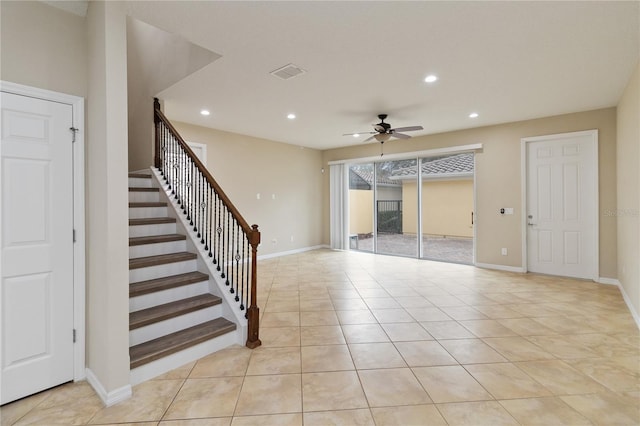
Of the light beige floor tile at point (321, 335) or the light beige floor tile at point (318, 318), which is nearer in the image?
the light beige floor tile at point (321, 335)

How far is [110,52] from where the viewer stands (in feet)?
6.19

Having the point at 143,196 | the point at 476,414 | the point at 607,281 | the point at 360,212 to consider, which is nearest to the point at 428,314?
the point at 476,414

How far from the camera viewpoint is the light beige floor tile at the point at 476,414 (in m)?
1.73

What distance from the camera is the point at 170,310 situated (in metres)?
2.52

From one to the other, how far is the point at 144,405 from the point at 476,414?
7.05 feet

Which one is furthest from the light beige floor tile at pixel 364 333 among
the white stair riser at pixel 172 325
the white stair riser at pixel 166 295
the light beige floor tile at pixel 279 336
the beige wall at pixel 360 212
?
the beige wall at pixel 360 212

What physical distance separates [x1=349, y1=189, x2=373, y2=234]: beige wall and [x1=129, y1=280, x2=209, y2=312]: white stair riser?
542cm

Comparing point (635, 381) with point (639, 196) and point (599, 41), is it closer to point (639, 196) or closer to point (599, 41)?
point (639, 196)

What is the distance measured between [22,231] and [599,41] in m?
4.97

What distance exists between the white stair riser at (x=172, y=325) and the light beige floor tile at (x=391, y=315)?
179 cm

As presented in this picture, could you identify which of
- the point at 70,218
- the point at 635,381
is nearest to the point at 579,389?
the point at 635,381

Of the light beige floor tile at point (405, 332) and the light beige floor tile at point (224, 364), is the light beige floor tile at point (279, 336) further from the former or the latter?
the light beige floor tile at point (405, 332)

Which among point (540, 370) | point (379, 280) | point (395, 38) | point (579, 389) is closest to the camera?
point (579, 389)

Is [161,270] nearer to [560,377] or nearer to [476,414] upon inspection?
[476,414]
